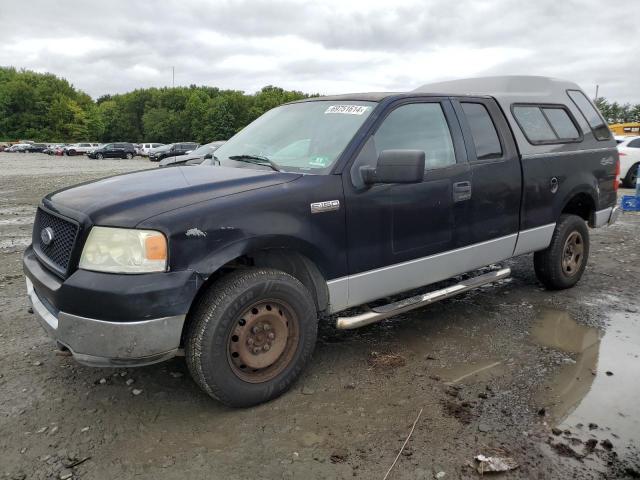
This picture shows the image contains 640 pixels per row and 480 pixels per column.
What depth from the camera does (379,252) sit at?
3.55 meters

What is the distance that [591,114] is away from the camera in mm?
5551

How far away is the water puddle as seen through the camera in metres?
2.94

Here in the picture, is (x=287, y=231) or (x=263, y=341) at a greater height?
(x=287, y=231)

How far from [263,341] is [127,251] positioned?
947 mm

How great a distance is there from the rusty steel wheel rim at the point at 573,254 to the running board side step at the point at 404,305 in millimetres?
1170

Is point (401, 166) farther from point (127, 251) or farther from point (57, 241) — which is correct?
point (57, 241)

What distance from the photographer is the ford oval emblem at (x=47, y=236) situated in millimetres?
3109

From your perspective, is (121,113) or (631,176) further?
(121,113)

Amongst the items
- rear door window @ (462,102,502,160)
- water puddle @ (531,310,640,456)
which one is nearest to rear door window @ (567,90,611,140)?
rear door window @ (462,102,502,160)

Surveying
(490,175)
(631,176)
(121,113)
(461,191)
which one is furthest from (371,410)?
(121,113)

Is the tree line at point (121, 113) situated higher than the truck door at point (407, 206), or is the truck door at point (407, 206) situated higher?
the tree line at point (121, 113)

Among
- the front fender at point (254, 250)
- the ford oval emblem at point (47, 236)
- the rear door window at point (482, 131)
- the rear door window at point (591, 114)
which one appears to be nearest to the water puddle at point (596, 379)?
the rear door window at point (482, 131)

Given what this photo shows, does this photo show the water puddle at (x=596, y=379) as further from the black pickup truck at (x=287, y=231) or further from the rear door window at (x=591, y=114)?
the rear door window at (x=591, y=114)

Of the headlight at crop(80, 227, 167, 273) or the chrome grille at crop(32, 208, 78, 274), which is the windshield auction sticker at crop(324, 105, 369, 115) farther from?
the chrome grille at crop(32, 208, 78, 274)
